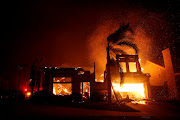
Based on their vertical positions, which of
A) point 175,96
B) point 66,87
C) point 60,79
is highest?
point 60,79

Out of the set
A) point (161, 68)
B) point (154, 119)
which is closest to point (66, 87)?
point (154, 119)

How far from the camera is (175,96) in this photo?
1789 centimetres

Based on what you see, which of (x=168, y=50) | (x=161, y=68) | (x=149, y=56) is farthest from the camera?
(x=149, y=56)

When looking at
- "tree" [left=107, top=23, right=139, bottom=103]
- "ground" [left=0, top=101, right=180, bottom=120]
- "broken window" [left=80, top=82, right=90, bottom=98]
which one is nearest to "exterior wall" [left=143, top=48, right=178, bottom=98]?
"ground" [left=0, top=101, right=180, bottom=120]

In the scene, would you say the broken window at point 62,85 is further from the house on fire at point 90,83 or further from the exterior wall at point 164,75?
the exterior wall at point 164,75

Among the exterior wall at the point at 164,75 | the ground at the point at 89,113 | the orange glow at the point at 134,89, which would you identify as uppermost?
the exterior wall at the point at 164,75

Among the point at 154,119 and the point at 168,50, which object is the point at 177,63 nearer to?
the point at 168,50

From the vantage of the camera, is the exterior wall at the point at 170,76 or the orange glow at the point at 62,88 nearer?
the orange glow at the point at 62,88

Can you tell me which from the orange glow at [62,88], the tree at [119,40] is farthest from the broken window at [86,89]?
the tree at [119,40]

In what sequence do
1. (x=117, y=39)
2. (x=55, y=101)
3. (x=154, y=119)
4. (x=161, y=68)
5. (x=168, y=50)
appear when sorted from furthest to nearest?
1. (x=161, y=68)
2. (x=168, y=50)
3. (x=55, y=101)
4. (x=117, y=39)
5. (x=154, y=119)

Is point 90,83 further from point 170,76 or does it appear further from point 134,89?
point 170,76

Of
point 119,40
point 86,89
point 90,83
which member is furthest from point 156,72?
point 119,40

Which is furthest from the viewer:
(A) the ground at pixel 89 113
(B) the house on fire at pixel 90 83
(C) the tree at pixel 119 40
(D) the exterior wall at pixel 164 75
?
(D) the exterior wall at pixel 164 75

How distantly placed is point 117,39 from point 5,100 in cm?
1309
